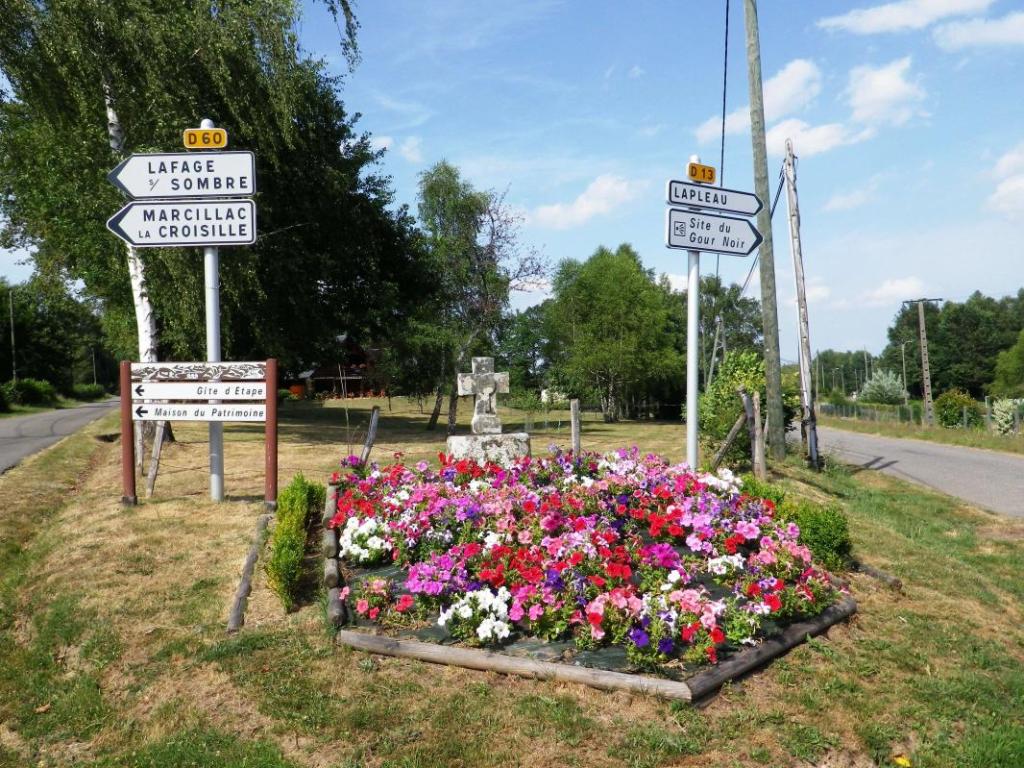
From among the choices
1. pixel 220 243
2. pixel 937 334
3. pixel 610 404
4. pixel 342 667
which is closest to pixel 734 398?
pixel 220 243

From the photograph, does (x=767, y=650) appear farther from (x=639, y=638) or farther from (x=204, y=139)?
(x=204, y=139)

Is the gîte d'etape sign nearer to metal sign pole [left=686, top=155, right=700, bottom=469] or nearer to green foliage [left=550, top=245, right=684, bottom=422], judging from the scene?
metal sign pole [left=686, top=155, right=700, bottom=469]

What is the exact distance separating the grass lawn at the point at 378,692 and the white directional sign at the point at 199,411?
4.17ft

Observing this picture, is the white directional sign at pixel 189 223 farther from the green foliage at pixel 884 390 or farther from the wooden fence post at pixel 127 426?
the green foliage at pixel 884 390

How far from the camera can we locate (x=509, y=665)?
4.46m

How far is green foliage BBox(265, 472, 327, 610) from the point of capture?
210 inches

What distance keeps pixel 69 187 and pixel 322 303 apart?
8.81 metres

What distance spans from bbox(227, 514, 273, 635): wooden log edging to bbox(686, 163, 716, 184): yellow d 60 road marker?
5.22 meters

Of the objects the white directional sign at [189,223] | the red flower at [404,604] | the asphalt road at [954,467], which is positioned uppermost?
the white directional sign at [189,223]

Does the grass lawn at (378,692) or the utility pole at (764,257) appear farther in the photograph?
the utility pole at (764,257)

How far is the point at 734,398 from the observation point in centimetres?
1355

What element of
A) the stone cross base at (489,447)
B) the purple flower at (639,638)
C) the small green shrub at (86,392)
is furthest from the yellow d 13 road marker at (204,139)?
the small green shrub at (86,392)

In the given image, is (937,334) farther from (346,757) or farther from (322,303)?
(346,757)

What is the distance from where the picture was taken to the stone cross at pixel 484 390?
9062mm
